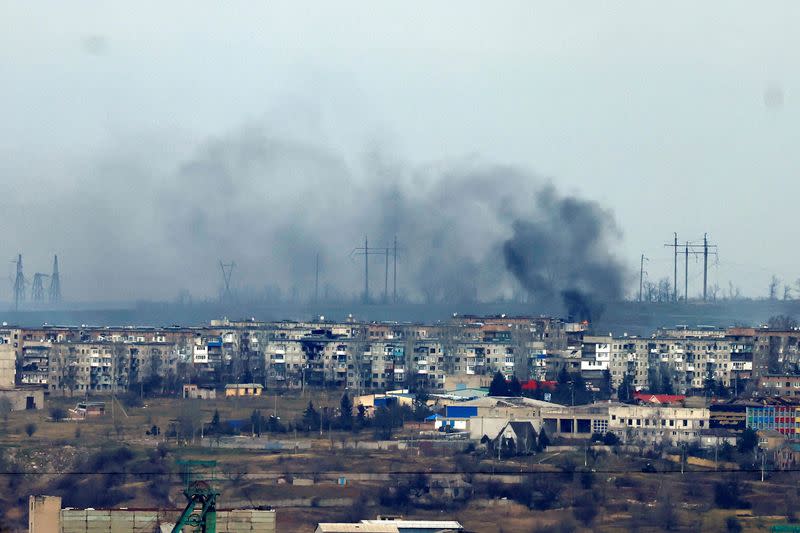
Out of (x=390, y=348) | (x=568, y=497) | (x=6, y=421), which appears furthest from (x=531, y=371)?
(x=568, y=497)

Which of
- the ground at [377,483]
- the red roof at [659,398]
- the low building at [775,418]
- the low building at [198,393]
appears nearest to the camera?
the ground at [377,483]

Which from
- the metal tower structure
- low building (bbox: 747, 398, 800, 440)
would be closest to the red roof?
low building (bbox: 747, 398, 800, 440)

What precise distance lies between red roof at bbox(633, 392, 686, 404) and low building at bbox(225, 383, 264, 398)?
1026 cm

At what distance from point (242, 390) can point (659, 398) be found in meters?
11.6

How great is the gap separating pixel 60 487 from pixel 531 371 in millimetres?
26206

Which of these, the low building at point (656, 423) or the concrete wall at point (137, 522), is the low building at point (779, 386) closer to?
the low building at point (656, 423)

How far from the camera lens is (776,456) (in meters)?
40.0

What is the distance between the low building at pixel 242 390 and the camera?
176 ft

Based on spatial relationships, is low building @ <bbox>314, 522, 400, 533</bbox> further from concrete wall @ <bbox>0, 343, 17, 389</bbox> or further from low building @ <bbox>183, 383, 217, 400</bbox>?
concrete wall @ <bbox>0, 343, 17, 389</bbox>

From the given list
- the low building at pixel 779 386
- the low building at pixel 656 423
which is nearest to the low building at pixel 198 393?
the low building at pixel 656 423

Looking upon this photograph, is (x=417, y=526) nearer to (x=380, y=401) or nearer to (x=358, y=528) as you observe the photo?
(x=358, y=528)

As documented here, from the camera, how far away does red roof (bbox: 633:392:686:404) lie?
47969mm

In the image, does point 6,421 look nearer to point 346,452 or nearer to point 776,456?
point 346,452

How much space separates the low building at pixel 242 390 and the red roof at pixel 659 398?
404 inches
